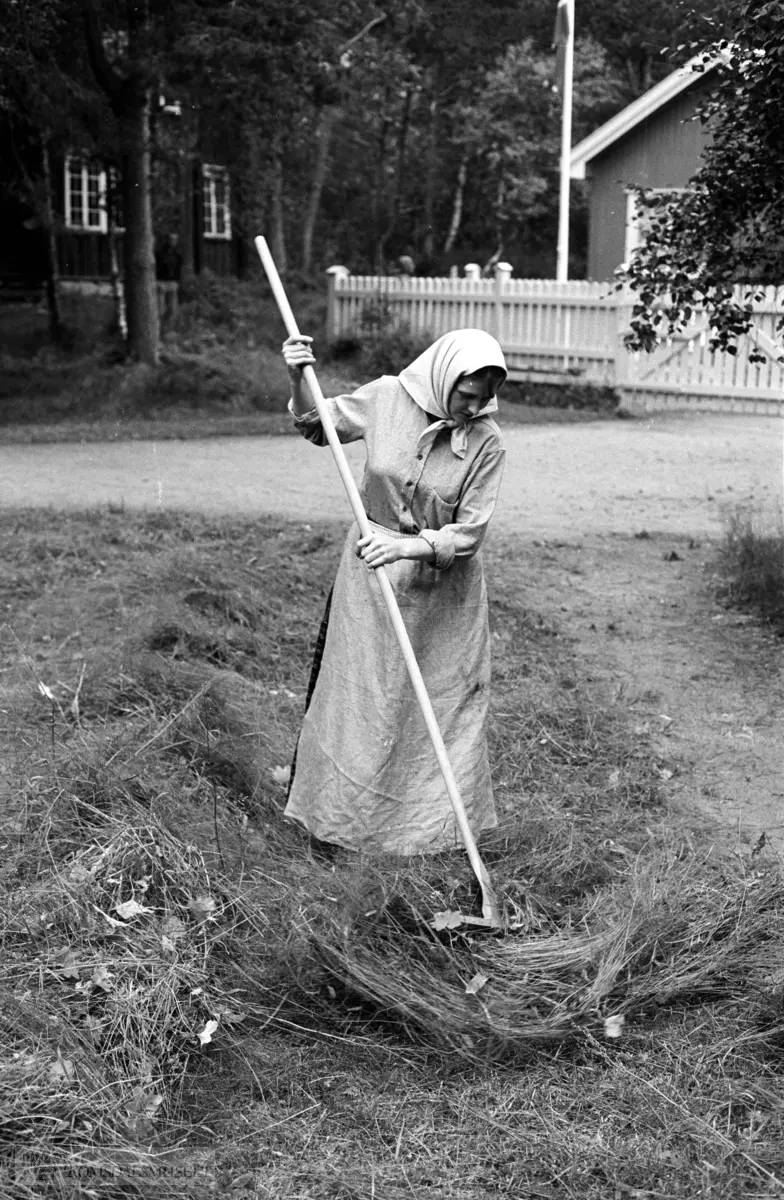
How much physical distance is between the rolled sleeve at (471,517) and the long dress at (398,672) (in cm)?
5

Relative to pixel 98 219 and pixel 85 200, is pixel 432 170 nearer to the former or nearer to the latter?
pixel 98 219

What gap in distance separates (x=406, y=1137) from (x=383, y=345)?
16.9 m

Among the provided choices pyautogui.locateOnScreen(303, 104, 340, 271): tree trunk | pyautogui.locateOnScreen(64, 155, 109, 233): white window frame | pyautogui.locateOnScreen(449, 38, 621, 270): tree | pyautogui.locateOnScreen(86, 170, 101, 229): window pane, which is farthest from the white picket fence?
pyautogui.locateOnScreen(449, 38, 621, 270): tree

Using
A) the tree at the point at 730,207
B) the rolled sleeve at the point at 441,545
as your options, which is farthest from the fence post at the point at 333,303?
the rolled sleeve at the point at 441,545

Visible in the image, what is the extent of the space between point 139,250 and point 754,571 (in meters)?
11.5

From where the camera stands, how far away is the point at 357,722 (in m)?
4.25

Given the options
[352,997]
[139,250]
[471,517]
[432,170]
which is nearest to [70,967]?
[352,997]

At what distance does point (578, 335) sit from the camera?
59.7ft

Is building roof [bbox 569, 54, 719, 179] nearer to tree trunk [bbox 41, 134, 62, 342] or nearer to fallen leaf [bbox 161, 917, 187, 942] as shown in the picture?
tree trunk [bbox 41, 134, 62, 342]

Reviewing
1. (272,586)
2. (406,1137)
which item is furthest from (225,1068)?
(272,586)

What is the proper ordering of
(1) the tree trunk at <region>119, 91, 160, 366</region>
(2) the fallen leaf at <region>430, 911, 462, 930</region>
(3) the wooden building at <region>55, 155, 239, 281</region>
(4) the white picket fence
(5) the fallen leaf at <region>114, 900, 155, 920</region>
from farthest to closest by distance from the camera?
(3) the wooden building at <region>55, 155, 239, 281</region> < (4) the white picket fence < (1) the tree trunk at <region>119, 91, 160, 366</region> < (5) the fallen leaf at <region>114, 900, 155, 920</region> < (2) the fallen leaf at <region>430, 911, 462, 930</region>

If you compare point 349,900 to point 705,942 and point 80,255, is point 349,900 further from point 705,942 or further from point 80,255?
point 80,255

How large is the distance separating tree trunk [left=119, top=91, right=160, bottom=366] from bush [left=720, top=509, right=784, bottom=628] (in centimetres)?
1064

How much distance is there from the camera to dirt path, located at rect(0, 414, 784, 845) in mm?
6201
